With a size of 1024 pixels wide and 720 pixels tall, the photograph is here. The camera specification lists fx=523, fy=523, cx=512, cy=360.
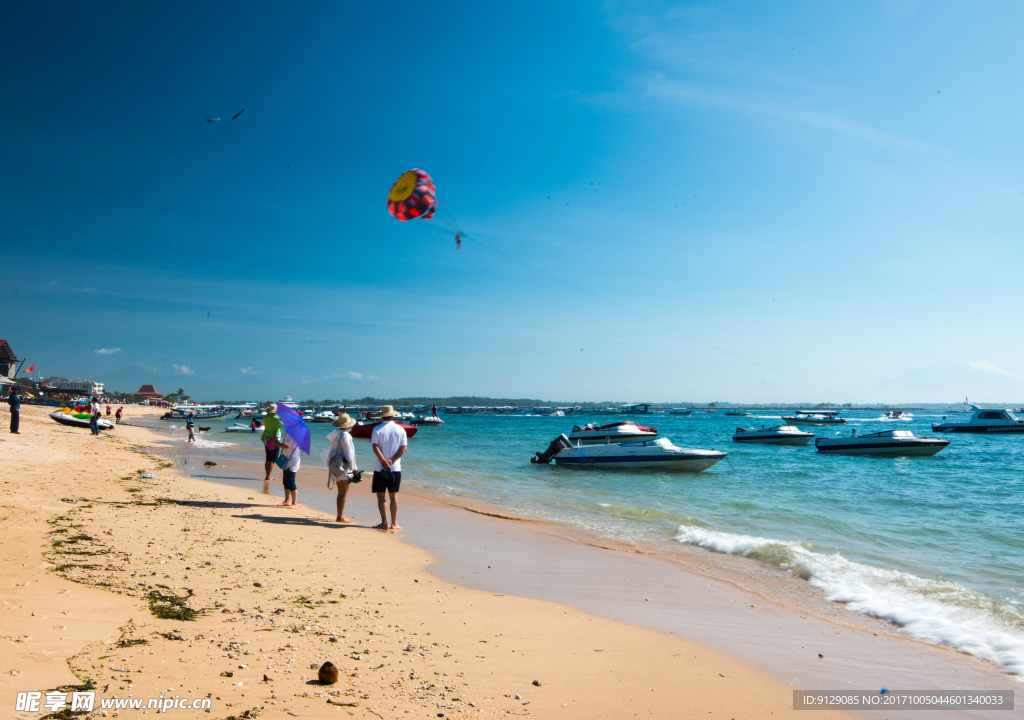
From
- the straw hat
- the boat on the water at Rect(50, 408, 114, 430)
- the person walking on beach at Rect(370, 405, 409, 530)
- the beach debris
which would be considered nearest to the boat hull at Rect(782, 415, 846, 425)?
the boat on the water at Rect(50, 408, 114, 430)

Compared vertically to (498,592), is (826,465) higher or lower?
lower

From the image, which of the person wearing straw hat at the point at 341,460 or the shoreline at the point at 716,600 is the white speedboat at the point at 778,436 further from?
the person wearing straw hat at the point at 341,460

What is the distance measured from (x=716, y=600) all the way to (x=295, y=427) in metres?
7.40

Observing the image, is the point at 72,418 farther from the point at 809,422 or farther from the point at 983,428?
the point at 809,422

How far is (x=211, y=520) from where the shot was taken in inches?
329

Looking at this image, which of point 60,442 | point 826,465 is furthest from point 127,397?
point 826,465

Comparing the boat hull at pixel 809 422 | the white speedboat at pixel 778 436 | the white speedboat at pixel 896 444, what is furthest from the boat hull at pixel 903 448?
the boat hull at pixel 809 422

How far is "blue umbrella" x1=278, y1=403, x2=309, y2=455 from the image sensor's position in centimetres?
945

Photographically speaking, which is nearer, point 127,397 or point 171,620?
point 171,620

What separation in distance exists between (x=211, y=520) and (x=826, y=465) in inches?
1155

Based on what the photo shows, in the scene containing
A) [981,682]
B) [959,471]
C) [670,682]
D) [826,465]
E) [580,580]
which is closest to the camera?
[670,682]

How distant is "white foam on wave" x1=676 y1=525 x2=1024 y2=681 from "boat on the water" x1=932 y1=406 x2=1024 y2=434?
6776 centimetres

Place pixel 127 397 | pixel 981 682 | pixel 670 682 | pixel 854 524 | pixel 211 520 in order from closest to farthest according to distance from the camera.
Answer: pixel 670 682
pixel 981 682
pixel 211 520
pixel 854 524
pixel 127 397

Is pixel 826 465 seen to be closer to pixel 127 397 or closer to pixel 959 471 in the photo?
pixel 959 471
